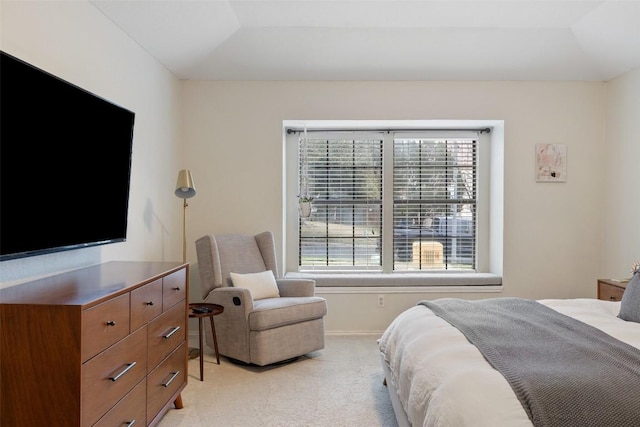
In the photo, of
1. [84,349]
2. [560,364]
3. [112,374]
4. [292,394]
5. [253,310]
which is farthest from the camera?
[253,310]

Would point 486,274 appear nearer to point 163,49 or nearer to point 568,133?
point 568,133

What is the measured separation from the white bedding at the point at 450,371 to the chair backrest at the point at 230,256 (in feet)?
5.16

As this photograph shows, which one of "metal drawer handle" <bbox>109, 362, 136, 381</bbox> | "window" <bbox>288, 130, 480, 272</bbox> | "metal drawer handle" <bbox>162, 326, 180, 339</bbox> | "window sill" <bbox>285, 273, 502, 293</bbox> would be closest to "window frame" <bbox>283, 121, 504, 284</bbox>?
"window" <bbox>288, 130, 480, 272</bbox>

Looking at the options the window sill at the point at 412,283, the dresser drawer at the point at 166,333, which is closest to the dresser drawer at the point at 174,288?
the dresser drawer at the point at 166,333

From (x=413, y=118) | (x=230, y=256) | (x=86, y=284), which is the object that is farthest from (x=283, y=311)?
(x=413, y=118)

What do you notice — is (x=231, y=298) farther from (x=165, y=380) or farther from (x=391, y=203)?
(x=391, y=203)

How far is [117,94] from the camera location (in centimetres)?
304

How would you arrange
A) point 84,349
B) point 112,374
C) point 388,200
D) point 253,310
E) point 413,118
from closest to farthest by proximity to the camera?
point 84,349
point 112,374
point 253,310
point 413,118
point 388,200

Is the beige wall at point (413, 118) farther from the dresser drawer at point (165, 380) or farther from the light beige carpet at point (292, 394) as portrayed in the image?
the dresser drawer at point (165, 380)

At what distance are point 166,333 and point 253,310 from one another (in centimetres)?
99

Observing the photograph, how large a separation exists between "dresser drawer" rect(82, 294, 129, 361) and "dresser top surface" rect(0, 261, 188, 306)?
4cm

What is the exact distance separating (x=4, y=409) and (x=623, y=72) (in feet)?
16.1

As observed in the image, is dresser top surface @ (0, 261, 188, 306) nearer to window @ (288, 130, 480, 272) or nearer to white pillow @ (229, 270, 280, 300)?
white pillow @ (229, 270, 280, 300)

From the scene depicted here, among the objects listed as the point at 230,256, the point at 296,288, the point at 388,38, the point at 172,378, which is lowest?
the point at 172,378
